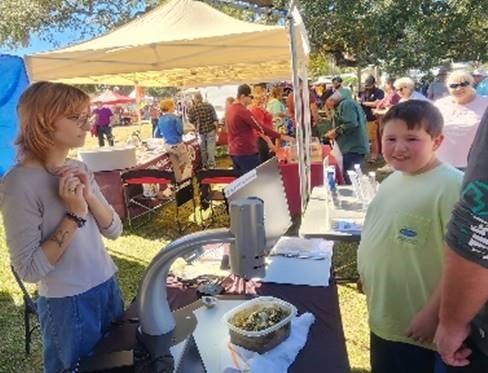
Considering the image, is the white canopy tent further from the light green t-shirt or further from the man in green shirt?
the light green t-shirt

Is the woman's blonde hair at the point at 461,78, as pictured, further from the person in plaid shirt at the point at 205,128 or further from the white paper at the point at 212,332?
the person in plaid shirt at the point at 205,128

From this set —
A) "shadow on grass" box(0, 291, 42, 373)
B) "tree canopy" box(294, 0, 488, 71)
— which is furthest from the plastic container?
"tree canopy" box(294, 0, 488, 71)

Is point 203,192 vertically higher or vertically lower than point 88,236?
lower

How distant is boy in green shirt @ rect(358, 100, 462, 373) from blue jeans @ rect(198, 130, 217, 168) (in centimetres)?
800

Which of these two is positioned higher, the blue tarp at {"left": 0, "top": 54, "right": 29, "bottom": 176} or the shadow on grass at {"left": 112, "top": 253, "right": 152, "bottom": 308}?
the blue tarp at {"left": 0, "top": 54, "right": 29, "bottom": 176}

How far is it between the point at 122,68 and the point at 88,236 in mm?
3657

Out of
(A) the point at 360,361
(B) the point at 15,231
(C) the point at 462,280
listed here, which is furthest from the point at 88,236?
(A) the point at 360,361

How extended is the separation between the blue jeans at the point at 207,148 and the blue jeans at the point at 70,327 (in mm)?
8157

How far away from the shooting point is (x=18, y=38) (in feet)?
65.4

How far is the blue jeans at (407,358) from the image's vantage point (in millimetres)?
1588

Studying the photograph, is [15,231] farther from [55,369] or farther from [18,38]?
[18,38]

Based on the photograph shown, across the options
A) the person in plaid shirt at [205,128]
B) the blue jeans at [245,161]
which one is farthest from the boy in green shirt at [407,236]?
the person in plaid shirt at [205,128]

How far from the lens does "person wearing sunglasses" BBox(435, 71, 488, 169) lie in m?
4.02

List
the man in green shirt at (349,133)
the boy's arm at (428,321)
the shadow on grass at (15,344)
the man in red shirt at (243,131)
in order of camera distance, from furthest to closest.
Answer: the man in red shirt at (243,131), the man in green shirt at (349,133), the shadow on grass at (15,344), the boy's arm at (428,321)
